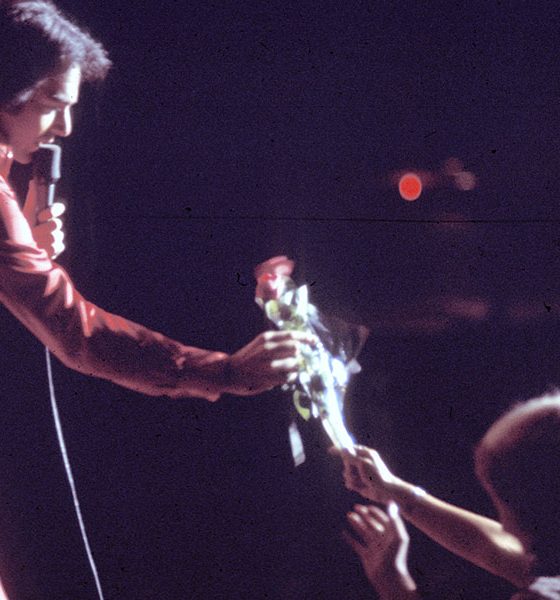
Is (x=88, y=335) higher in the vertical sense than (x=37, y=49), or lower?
lower

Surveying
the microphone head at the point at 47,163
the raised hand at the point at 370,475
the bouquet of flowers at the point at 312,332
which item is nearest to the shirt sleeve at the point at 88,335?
the microphone head at the point at 47,163

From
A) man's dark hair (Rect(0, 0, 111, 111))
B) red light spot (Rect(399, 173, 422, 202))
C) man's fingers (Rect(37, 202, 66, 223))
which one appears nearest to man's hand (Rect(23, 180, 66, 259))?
man's fingers (Rect(37, 202, 66, 223))

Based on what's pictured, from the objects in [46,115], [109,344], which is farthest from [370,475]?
[46,115]

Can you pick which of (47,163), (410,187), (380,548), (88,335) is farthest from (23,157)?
(380,548)

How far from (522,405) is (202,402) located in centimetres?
95

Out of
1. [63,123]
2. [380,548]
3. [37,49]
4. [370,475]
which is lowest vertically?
[380,548]

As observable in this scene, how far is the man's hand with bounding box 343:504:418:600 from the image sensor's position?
195 centimetres

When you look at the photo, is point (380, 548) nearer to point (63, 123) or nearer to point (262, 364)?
point (262, 364)

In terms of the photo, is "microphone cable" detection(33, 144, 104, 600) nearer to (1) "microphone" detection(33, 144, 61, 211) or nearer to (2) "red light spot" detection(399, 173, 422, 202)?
(1) "microphone" detection(33, 144, 61, 211)

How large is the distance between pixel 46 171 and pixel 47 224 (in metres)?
0.16

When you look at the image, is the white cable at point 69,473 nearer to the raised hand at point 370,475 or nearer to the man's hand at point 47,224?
the man's hand at point 47,224

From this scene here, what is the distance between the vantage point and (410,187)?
2.02m

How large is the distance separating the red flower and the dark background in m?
0.03

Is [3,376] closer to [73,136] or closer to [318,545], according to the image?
[73,136]
